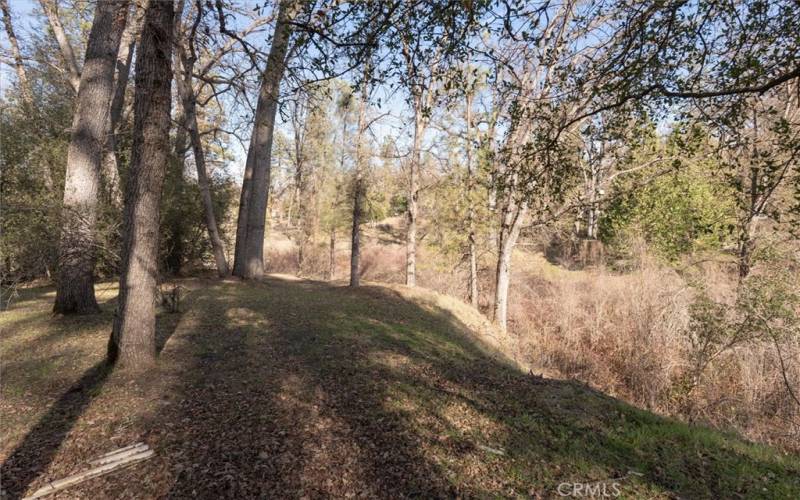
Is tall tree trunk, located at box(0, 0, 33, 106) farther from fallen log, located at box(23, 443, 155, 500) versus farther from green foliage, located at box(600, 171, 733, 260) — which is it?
green foliage, located at box(600, 171, 733, 260)

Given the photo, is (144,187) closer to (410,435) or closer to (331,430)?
(331,430)

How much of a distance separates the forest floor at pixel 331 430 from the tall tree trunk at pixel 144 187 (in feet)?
1.99

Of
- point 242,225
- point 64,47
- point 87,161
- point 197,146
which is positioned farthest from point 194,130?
point 87,161

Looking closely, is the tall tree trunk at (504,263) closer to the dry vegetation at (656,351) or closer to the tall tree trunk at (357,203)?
the dry vegetation at (656,351)

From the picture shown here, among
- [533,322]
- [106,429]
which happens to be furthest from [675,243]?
[106,429]

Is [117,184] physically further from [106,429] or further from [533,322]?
[533,322]

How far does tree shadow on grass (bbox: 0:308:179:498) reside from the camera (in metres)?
3.29

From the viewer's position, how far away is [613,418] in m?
4.71

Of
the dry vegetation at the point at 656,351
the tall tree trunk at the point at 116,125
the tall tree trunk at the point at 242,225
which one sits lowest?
the dry vegetation at the point at 656,351

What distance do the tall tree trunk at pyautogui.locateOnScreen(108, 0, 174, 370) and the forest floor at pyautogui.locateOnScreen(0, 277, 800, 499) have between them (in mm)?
606

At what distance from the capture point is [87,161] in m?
7.85

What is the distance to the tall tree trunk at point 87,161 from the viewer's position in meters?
7.54

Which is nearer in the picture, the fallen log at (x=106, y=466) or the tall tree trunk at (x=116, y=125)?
the fallen log at (x=106, y=466)

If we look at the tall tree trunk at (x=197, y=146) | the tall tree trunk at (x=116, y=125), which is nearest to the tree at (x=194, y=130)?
the tall tree trunk at (x=197, y=146)
